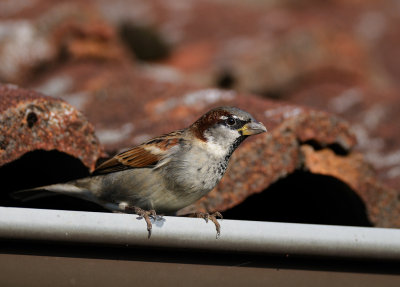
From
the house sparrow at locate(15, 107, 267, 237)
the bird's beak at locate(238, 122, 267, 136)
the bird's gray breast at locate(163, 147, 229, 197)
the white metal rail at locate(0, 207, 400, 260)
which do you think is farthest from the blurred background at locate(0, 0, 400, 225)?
the white metal rail at locate(0, 207, 400, 260)

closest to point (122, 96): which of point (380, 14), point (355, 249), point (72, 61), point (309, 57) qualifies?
point (72, 61)

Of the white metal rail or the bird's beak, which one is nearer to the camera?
the white metal rail

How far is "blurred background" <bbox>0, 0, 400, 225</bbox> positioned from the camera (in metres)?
3.93

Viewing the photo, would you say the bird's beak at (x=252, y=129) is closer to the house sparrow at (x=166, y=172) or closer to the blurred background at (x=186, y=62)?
the house sparrow at (x=166, y=172)

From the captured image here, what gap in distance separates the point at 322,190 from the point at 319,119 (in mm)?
417

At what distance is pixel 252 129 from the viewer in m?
2.95

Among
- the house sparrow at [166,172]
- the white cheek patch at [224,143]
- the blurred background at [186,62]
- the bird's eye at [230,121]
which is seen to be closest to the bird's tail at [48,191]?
the house sparrow at [166,172]

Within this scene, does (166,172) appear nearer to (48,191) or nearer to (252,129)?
(252,129)

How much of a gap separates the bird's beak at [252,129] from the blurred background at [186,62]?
0.62 metres

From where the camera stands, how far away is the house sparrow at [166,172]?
292 cm

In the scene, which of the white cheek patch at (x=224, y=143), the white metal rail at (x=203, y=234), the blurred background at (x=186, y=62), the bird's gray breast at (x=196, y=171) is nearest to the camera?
the white metal rail at (x=203, y=234)

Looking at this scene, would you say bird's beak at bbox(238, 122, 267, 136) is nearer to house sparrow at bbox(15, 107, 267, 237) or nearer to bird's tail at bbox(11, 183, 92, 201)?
house sparrow at bbox(15, 107, 267, 237)

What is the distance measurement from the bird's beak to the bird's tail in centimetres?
77

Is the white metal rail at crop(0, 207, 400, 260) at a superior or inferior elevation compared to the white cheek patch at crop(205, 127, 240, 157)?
inferior
